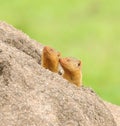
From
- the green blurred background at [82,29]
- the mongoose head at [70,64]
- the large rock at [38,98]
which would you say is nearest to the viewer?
the large rock at [38,98]

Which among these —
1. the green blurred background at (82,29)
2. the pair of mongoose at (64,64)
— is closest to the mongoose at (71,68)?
the pair of mongoose at (64,64)

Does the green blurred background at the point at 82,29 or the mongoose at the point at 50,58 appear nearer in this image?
the mongoose at the point at 50,58

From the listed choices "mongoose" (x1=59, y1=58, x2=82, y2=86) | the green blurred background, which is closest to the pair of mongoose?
"mongoose" (x1=59, y1=58, x2=82, y2=86)

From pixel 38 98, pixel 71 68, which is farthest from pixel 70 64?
pixel 38 98

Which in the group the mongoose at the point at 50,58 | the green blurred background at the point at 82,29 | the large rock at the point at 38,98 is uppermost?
the green blurred background at the point at 82,29

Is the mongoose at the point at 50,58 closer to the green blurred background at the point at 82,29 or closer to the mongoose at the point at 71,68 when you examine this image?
the mongoose at the point at 71,68

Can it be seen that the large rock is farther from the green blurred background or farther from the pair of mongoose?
the green blurred background

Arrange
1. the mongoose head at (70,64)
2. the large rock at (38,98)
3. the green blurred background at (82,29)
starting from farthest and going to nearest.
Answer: the green blurred background at (82,29), the mongoose head at (70,64), the large rock at (38,98)

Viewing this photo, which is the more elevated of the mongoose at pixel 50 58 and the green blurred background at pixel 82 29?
the green blurred background at pixel 82 29
